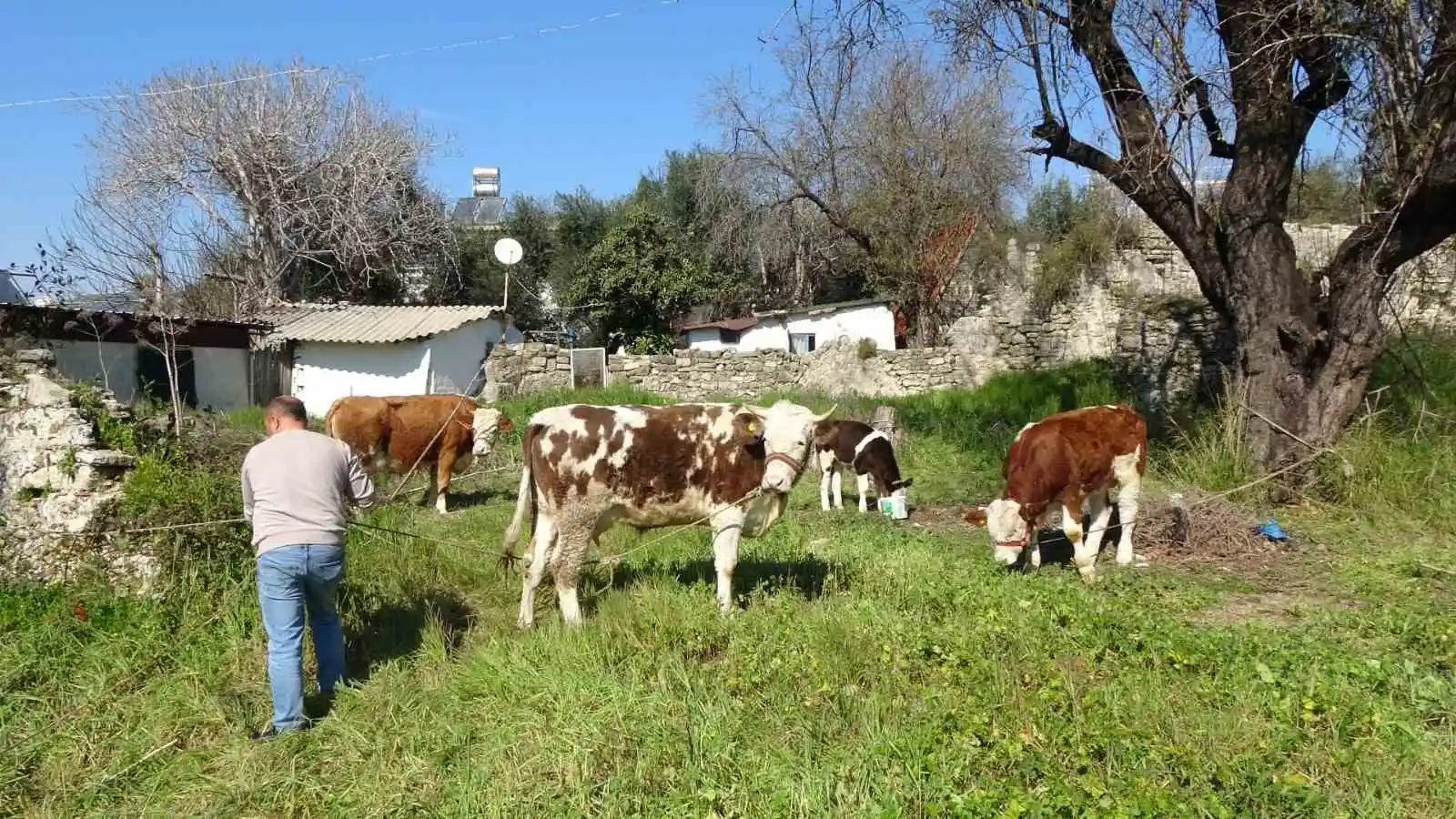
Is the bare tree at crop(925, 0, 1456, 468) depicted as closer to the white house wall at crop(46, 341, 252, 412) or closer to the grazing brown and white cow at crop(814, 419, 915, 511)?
the grazing brown and white cow at crop(814, 419, 915, 511)

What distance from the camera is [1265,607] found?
7480mm

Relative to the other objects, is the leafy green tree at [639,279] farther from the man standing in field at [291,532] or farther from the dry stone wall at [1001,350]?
the man standing in field at [291,532]

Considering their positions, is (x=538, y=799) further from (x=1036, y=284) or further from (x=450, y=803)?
(x=1036, y=284)

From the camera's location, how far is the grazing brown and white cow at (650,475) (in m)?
7.11

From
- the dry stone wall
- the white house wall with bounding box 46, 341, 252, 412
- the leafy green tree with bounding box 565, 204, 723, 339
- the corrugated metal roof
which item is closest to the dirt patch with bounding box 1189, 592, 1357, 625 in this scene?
the dry stone wall

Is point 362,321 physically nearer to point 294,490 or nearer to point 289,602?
point 294,490

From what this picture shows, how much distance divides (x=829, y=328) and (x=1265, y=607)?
1046 inches

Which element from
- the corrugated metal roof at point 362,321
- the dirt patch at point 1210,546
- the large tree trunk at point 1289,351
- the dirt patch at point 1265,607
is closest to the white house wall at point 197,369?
the corrugated metal roof at point 362,321

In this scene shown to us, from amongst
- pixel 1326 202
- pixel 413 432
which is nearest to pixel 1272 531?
pixel 413 432

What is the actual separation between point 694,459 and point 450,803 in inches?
130

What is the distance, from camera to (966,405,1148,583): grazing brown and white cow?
→ 847 centimetres

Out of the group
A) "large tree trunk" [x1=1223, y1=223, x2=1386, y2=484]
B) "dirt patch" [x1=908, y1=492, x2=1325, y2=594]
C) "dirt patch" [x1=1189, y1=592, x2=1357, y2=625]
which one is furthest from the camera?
"large tree trunk" [x1=1223, y1=223, x2=1386, y2=484]

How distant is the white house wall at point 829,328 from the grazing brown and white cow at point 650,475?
24.9m

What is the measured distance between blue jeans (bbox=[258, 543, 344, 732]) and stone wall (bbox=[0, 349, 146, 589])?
86.3 inches
